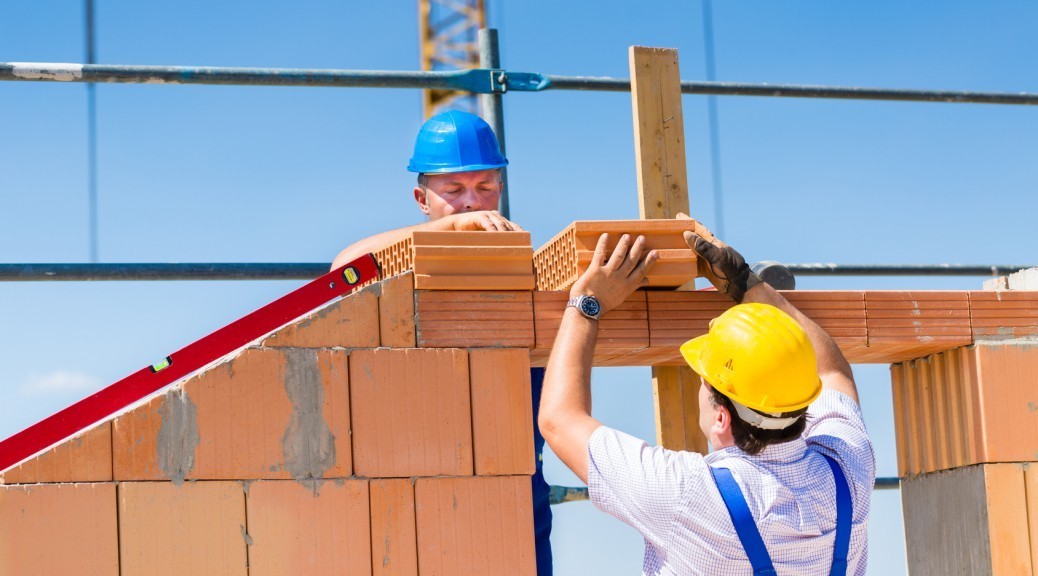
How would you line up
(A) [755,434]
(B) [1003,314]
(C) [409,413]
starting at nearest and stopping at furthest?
(A) [755,434], (C) [409,413], (B) [1003,314]

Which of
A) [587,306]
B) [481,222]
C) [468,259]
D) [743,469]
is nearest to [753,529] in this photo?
[743,469]

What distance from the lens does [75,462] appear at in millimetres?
3322

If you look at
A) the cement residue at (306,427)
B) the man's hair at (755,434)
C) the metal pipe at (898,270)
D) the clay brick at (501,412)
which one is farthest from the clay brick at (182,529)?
the metal pipe at (898,270)

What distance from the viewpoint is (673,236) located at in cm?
376

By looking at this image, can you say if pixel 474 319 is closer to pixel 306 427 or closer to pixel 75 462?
pixel 306 427

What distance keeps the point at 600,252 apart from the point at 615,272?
76mm

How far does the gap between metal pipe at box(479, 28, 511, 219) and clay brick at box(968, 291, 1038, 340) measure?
6.08ft

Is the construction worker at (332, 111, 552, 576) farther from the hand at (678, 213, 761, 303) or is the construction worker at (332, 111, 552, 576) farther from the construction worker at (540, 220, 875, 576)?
the construction worker at (540, 220, 875, 576)

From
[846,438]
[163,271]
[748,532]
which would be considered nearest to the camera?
[748,532]

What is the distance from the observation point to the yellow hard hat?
2.96m

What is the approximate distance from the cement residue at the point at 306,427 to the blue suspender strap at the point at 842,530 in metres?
1.36

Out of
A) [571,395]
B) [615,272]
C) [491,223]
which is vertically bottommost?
[571,395]

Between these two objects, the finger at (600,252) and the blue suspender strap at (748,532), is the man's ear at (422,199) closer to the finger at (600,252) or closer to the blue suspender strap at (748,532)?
the finger at (600,252)

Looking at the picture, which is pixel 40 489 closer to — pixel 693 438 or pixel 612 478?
pixel 612 478
